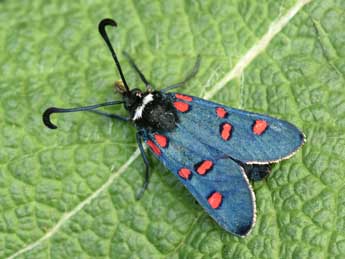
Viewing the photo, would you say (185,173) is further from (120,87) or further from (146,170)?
(120,87)

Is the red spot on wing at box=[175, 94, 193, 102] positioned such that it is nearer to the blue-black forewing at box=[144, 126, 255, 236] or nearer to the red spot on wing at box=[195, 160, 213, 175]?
the blue-black forewing at box=[144, 126, 255, 236]

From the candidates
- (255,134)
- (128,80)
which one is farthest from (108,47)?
(255,134)

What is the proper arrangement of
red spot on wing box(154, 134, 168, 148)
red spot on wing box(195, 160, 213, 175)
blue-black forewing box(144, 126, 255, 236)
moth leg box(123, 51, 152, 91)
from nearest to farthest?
blue-black forewing box(144, 126, 255, 236) → red spot on wing box(195, 160, 213, 175) → red spot on wing box(154, 134, 168, 148) → moth leg box(123, 51, 152, 91)

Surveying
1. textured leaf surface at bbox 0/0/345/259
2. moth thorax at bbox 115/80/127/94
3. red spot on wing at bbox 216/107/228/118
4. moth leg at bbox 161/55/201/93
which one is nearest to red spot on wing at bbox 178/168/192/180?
textured leaf surface at bbox 0/0/345/259

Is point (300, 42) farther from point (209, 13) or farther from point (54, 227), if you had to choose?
point (54, 227)

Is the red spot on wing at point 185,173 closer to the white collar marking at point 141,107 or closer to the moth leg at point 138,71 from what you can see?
the white collar marking at point 141,107

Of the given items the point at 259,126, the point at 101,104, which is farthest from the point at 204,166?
the point at 101,104
